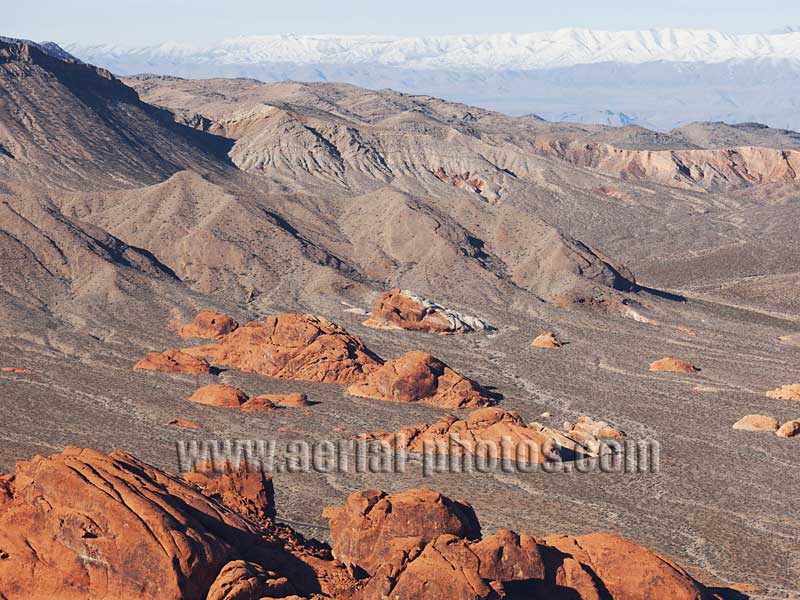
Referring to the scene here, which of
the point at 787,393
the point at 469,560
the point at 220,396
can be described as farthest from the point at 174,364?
the point at 469,560

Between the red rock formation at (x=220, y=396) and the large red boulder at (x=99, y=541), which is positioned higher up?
the large red boulder at (x=99, y=541)

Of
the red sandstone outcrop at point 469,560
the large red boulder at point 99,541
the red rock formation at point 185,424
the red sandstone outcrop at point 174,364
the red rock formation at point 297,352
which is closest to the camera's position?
the large red boulder at point 99,541

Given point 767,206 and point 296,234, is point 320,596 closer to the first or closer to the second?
point 296,234

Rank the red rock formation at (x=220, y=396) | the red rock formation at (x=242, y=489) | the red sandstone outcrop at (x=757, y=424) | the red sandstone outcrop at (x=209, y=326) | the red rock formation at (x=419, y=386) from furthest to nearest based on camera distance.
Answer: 1. the red sandstone outcrop at (x=209, y=326)
2. the red rock formation at (x=419, y=386)
3. the red sandstone outcrop at (x=757, y=424)
4. the red rock formation at (x=220, y=396)
5. the red rock formation at (x=242, y=489)

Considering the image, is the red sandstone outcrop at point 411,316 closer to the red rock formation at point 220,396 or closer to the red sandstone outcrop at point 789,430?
the red rock formation at point 220,396

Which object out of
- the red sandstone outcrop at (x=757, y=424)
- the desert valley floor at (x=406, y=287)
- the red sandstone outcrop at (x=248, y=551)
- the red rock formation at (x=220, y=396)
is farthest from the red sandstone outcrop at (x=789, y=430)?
the red sandstone outcrop at (x=248, y=551)

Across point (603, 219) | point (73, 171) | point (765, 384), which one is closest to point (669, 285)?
point (603, 219)

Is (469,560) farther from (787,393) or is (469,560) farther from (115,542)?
(787,393)
